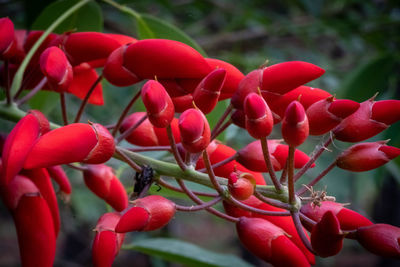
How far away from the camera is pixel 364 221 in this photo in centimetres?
56

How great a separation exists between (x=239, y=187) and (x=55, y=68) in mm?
316

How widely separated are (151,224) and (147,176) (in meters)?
0.10

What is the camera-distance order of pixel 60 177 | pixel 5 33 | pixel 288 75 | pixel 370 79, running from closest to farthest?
pixel 288 75
pixel 5 33
pixel 60 177
pixel 370 79

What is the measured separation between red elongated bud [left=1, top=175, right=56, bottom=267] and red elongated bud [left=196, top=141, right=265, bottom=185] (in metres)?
0.24

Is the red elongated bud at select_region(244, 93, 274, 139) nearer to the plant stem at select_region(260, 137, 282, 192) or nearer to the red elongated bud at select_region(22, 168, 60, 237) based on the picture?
the plant stem at select_region(260, 137, 282, 192)

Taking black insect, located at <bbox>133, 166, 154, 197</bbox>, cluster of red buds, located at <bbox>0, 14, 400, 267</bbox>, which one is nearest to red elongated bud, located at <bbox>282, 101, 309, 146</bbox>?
cluster of red buds, located at <bbox>0, 14, 400, 267</bbox>

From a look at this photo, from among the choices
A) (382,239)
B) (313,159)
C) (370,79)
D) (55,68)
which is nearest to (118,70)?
(55,68)

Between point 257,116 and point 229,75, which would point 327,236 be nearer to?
point 257,116

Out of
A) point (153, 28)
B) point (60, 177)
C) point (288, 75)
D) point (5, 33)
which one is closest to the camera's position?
point (288, 75)

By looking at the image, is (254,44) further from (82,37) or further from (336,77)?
(82,37)

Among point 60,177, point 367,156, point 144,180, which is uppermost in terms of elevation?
point 367,156

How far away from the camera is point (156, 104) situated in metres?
0.56

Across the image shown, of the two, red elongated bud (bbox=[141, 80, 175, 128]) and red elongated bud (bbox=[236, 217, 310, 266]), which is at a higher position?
red elongated bud (bbox=[141, 80, 175, 128])

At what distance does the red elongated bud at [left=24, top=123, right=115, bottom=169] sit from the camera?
53 cm
